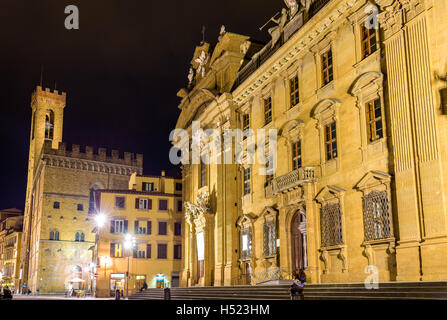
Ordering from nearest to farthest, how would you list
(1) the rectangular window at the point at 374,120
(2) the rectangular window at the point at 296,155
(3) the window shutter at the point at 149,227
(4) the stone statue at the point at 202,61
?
(1) the rectangular window at the point at 374,120 < (2) the rectangular window at the point at 296,155 < (4) the stone statue at the point at 202,61 < (3) the window shutter at the point at 149,227

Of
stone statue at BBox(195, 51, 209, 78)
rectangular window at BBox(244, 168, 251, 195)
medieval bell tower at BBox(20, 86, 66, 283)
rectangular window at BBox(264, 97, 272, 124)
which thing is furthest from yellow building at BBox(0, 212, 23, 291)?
rectangular window at BBox(264, 97, 272, 124)

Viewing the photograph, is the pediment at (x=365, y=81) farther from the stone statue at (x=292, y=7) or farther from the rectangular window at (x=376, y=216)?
the stone statue at (x=292, y=7)

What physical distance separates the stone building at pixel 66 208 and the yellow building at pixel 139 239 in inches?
579

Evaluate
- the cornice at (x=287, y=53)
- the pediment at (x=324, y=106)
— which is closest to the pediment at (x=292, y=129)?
the pediment at (x=324, y=106)

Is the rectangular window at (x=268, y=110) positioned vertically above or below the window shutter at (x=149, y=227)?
above

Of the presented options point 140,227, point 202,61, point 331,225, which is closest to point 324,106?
point 331,225

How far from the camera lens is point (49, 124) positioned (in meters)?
95.6

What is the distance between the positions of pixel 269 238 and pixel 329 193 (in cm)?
718

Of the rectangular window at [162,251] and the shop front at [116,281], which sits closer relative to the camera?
the shop front at [116,281]

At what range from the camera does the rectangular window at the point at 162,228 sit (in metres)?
59.0

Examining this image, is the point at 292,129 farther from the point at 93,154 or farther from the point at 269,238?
the point at 93,154
